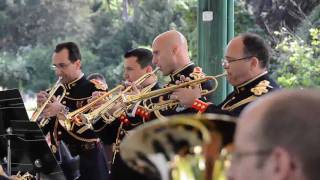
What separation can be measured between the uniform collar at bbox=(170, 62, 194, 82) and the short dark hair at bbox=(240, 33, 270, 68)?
1.96ft

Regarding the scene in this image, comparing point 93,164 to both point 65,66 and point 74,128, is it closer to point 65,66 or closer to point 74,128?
point 74,128

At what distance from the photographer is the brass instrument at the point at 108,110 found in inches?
194

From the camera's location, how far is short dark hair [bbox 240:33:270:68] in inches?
160

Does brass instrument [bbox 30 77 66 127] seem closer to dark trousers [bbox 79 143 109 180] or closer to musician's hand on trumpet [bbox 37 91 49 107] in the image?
musician's hand on trumpet [bbox 37 91 49 107]

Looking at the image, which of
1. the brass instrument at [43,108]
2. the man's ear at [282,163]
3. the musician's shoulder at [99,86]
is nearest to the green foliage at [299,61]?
the musician's shoulder at [99,86]

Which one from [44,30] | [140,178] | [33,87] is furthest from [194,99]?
[44,30]

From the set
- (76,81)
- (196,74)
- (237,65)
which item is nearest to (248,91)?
(237,65)

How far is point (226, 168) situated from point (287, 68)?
4.97m

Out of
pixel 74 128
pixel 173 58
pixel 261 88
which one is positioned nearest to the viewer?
pixel 261 88

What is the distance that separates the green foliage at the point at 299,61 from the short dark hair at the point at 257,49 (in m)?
2.21

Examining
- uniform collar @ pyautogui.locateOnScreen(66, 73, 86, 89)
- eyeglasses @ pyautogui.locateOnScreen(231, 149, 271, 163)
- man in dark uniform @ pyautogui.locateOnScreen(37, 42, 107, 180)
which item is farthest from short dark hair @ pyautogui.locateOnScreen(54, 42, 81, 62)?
eyeglasses @ pyautogui.locateOnScreen(231, 149, 271, 163)

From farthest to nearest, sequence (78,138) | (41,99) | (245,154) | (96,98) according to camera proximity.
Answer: (78,138)
(41,99)
(96,98)
(245,154)

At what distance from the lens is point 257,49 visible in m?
4.09

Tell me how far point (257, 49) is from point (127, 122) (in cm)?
138
